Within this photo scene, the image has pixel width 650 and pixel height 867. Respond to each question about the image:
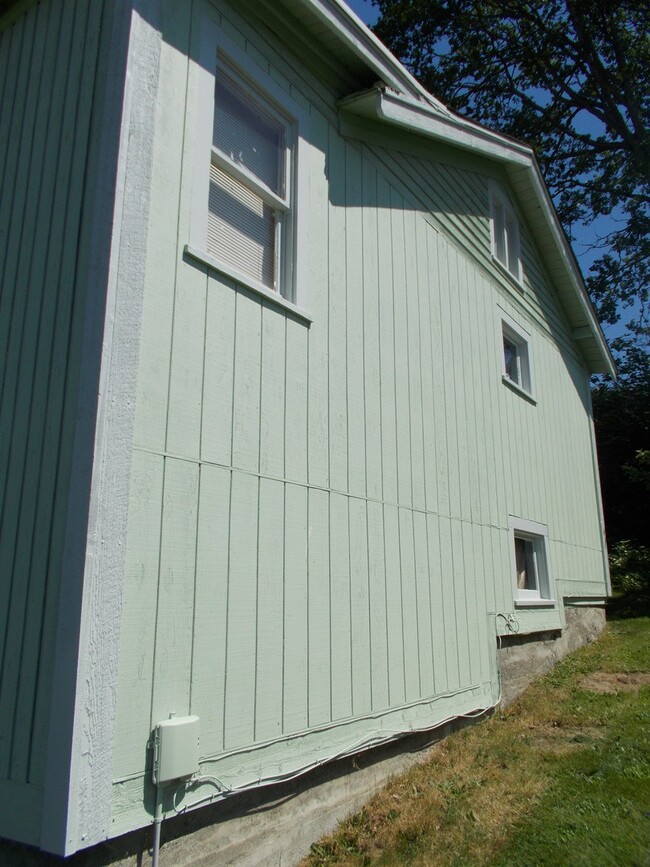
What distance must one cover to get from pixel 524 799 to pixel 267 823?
1.90m

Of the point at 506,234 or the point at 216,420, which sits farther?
the point at 506,234

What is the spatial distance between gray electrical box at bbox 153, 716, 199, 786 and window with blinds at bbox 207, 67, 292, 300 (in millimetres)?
2696

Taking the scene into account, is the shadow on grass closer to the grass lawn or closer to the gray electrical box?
the grass lawn

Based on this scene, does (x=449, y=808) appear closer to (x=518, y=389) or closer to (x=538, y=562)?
(x=538, y=562)

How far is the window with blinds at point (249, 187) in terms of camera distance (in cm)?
496

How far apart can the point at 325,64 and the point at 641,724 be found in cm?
629

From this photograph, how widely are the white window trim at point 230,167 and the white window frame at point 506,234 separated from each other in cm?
446

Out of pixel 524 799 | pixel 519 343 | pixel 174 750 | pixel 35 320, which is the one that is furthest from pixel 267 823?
pixel 519 343

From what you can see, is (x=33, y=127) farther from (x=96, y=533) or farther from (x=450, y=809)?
(x=450, y=809)

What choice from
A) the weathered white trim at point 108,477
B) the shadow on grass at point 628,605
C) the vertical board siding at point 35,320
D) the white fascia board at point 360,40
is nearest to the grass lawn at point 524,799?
the weathered white trim at point 108,477

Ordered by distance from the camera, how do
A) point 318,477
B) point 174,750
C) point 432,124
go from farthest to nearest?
point 432,124 → point 318,477 → point 174,750

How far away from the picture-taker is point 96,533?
3.54 meters

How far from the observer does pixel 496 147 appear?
30.0 feet

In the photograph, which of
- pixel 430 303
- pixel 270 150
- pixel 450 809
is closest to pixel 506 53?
pixel 430 303
